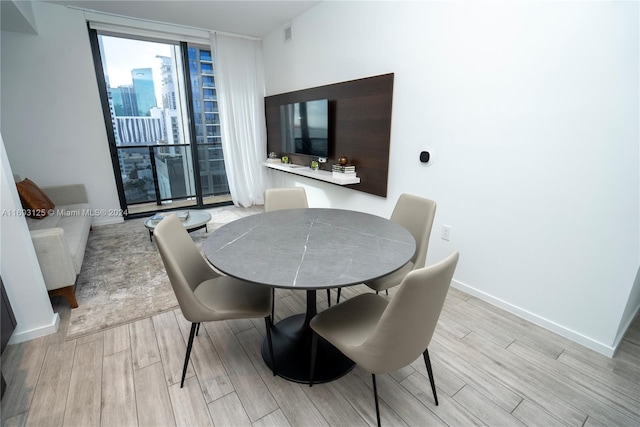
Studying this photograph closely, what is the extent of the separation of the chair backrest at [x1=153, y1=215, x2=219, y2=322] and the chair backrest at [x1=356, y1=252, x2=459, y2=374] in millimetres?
826

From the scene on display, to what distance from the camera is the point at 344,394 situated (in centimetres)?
154

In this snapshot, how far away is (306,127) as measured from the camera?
3.86 metres

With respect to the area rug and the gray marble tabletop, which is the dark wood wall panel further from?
the area rug

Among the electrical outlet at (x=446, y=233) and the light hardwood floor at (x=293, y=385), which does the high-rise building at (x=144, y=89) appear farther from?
the electrical outlet at (x=446, y=233)

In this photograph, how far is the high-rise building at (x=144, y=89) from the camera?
4312 mm

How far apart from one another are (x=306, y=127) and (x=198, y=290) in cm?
271

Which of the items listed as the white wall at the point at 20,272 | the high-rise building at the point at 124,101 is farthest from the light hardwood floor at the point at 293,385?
the high-rise building at the point at 124,101

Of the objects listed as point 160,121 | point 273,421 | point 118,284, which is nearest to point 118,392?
point 273,421

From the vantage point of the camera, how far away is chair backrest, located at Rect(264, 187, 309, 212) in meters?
2.54

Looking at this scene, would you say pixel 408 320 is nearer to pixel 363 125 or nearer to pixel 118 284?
A: pixel 363 125

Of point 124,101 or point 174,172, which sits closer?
point 124,101

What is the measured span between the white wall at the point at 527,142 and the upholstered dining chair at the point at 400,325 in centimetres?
123

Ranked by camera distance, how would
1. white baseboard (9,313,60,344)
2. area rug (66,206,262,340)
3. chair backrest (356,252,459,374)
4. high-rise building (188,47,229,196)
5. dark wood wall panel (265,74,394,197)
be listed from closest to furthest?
1. chair backrest (356,252,459,374)
2. white baseboard (9,313,60,344)
3. area rug (66,206,262,340)
4. dark wood wall panel (265,74,394,197)
5. high-rise building (188,47,229,196)

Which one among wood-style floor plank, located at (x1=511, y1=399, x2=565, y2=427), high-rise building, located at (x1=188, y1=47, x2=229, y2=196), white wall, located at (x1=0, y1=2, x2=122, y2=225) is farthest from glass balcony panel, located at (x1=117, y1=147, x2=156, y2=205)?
wood-style floor plank, located at (x1=511, y1=399, x2=565, y2=427)
